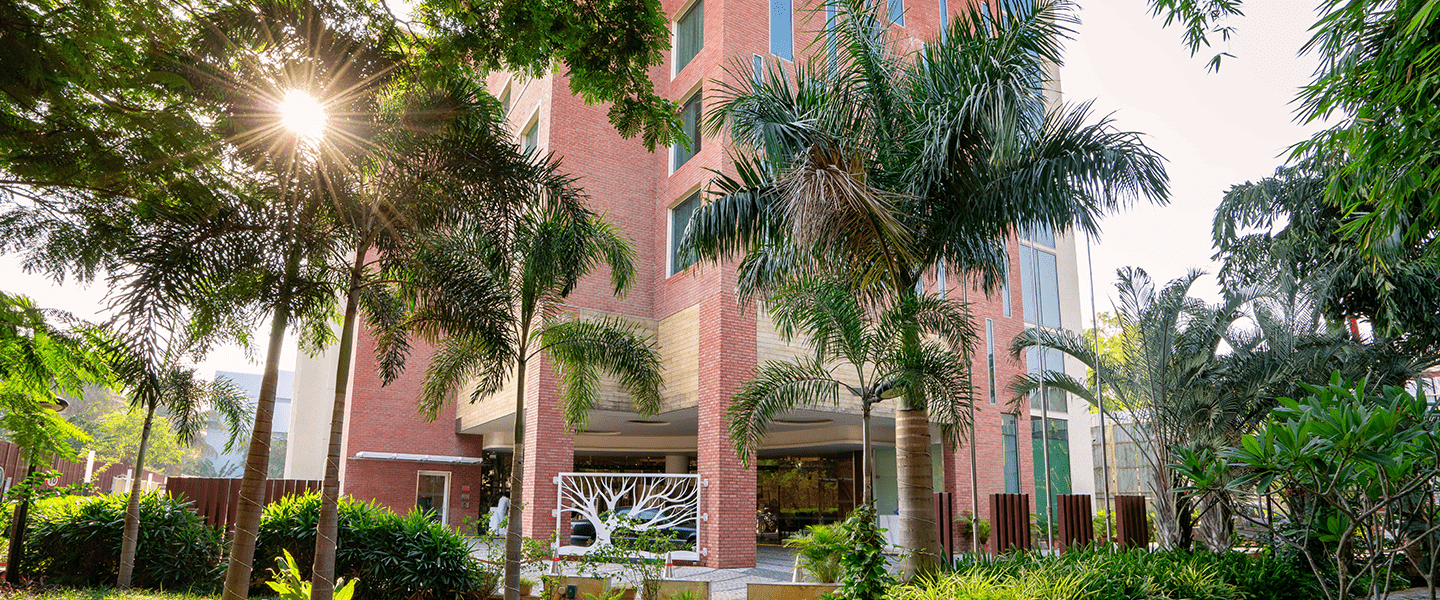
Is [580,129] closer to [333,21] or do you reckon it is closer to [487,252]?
[487,252]

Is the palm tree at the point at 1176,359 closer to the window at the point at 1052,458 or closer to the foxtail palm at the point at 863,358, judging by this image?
the foxtail palm at the point at 863,358

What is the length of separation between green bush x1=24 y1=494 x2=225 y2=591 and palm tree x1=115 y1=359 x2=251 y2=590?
21 centimetres

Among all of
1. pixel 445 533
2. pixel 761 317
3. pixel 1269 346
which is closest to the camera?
pixel 445 533

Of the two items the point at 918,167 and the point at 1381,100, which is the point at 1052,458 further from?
the point at 1381,100

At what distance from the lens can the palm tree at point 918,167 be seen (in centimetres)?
809

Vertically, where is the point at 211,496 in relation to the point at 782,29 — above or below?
below

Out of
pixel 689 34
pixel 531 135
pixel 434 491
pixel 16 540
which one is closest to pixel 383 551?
pixel 16 540

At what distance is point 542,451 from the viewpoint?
16.8 meters

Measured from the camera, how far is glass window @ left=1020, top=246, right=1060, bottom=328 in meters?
24.3

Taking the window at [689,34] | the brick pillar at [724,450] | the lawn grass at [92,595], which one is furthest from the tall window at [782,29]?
the lawn grass at [92,595]

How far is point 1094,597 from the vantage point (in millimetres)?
6957

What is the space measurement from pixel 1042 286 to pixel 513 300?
1952 centimetres

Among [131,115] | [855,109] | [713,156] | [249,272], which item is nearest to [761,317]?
[713,156]

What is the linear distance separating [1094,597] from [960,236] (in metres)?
3.91
